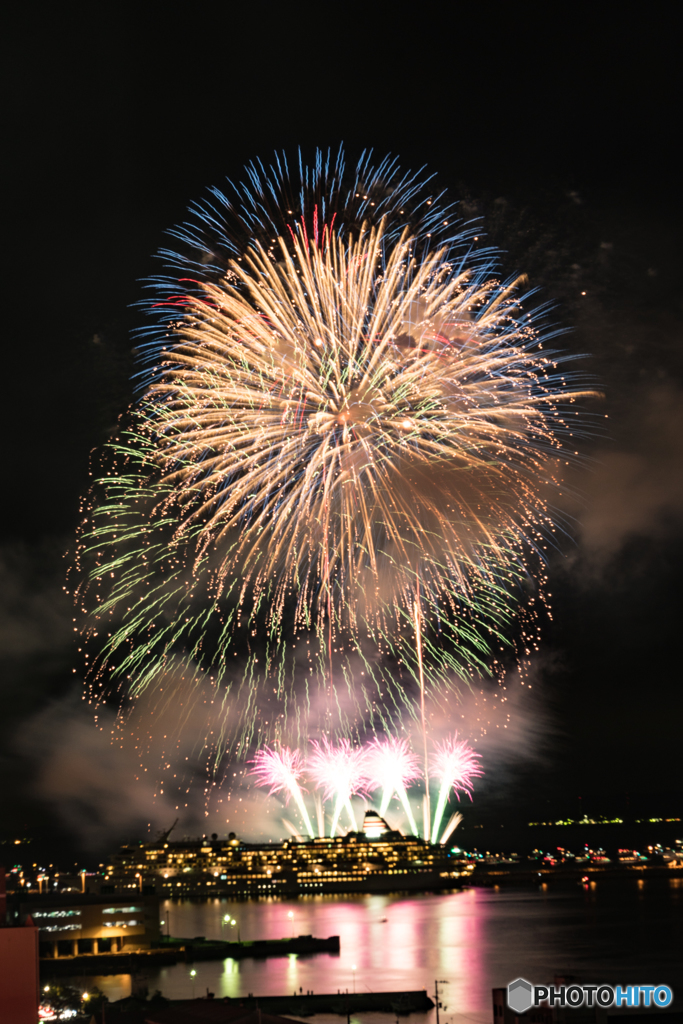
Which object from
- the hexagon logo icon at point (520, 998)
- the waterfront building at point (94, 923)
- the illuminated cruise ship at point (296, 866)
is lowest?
the illuminated cruise ship at point (296, 866)

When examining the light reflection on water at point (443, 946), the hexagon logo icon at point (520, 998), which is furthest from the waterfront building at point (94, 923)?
the hexagon logo icon at point (520, 998)

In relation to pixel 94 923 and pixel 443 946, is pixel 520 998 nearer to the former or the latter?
pixel 94 923

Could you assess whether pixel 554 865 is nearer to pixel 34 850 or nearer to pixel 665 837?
pixel 665 837

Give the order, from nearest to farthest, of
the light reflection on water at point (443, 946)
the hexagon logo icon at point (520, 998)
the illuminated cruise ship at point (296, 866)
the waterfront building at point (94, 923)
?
the hexagon logo icon at point (520, 998), the light reflection on water at point (443, 946), the waterfront building at point (94, 923), the illuminated cruise ship at point (296, 866)

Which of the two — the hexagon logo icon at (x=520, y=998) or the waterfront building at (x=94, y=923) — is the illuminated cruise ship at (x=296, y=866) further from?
the hexagon logo icon at (x=520, y=998)

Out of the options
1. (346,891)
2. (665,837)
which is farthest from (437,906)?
(665,837)
